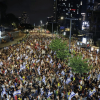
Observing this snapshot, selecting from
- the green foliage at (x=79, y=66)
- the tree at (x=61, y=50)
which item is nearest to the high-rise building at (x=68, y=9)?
the tree at (x=61, y=50)

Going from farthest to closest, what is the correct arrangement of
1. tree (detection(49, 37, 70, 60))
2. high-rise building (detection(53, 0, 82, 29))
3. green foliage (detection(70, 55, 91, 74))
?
high-rise building (detection(53, 0, 82, 29))
tree (detection(49, 37, 70, 60))
green foliage (detection(70, 55, 91, 74))

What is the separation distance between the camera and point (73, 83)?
1363cm

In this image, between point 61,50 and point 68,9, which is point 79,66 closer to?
point 61,50

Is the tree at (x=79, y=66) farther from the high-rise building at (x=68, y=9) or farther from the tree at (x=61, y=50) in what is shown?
the high-rise building at (x=68, y=9)


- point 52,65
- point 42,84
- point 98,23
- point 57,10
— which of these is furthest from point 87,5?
point 42,84

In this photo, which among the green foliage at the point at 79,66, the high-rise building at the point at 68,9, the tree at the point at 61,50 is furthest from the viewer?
the high-rise building at the point at 68,9

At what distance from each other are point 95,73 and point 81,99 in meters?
5.47

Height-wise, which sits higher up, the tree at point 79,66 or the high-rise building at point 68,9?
the high-rise building at point 68,9

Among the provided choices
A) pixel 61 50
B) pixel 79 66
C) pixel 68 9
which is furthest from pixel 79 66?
pixel 68 9

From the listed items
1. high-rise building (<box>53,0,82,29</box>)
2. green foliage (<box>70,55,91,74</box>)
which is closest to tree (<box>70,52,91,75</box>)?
green foliage (<box>70,55,91,74</box>)

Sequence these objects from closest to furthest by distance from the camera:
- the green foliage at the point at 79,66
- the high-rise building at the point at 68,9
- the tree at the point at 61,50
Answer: the green foliage at the point at 79,66
the tree at the point at 61,50
the high-rise building at the point at 68,9

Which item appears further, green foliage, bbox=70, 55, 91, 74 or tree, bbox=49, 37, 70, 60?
tree, bbox=49, 37, 70, 60

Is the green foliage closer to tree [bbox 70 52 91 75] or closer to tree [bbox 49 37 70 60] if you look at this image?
tree [bbox 70 52 91 75]

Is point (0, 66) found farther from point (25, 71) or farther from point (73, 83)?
point (73, 83)
